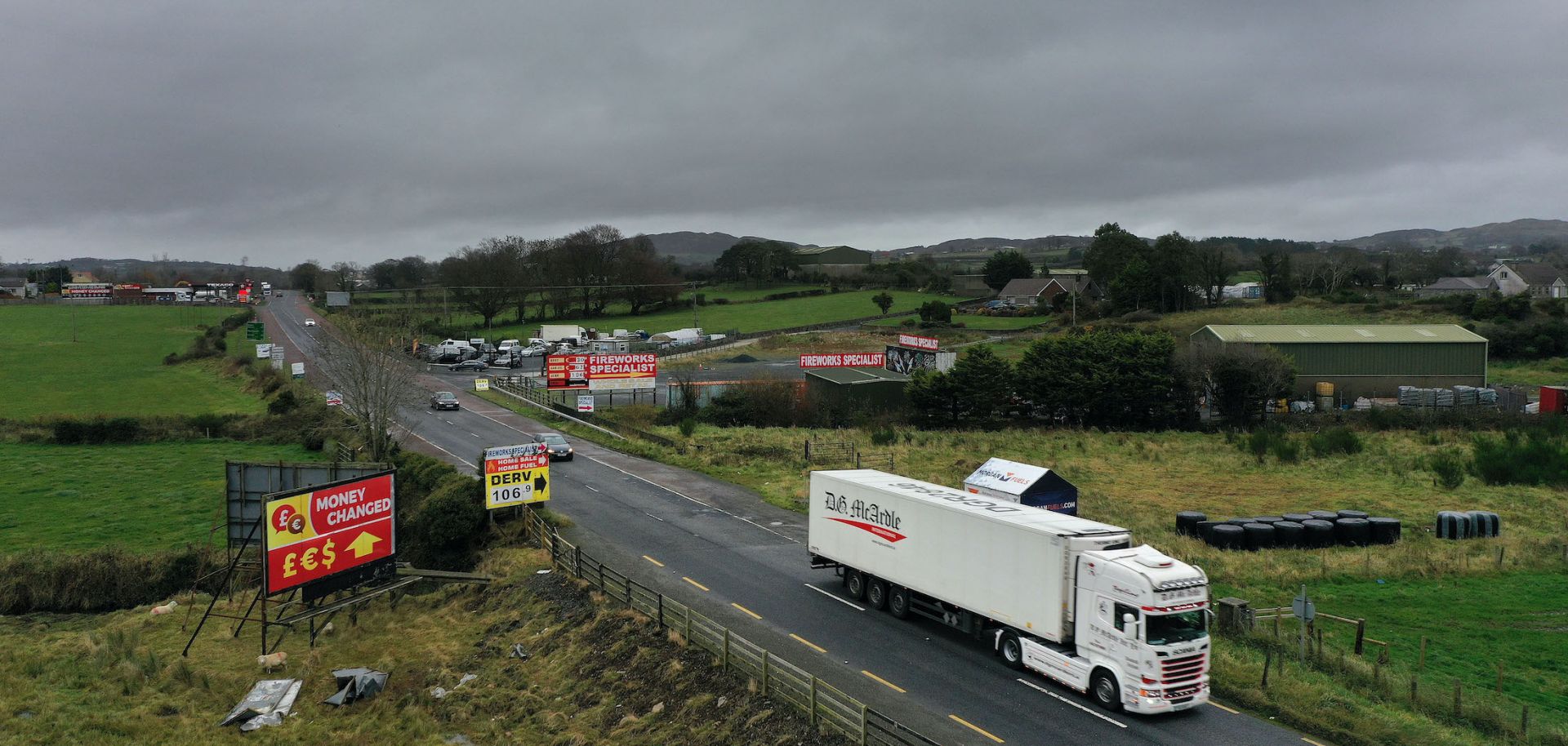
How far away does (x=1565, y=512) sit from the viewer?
118ft

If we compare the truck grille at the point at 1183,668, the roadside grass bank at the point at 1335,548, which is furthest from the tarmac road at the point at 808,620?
the roadside grass bank at the point at 1335,548

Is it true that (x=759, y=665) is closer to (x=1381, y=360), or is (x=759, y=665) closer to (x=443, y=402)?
(x=443, y=402)

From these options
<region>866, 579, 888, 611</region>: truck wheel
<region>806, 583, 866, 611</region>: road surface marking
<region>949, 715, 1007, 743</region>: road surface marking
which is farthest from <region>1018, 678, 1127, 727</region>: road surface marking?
<region>806, 583, 866, 611</region>: road surface marking

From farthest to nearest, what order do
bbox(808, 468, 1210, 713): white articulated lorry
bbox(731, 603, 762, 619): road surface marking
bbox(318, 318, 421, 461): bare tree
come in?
bbox(318, 318, 421, 461): bare tree, bbox(731, 603, 762, 619): road surface marking, bbox(808, 468, 1210, 713): white articulated lorry

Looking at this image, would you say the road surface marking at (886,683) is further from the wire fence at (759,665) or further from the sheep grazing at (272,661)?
the sheep grazing at (272,661)

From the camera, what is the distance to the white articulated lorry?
58.0ft

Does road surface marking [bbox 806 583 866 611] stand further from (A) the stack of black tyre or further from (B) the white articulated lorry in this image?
(A) the stack of black tyre

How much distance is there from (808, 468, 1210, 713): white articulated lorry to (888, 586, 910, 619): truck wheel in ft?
0.08

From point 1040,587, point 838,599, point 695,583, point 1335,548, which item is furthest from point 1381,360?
point 1040,587

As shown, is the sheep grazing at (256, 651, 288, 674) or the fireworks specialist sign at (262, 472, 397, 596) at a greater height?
the fireworks specialist sign at (262, 472, 397, 596)

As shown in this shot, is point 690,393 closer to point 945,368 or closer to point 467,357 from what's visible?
point 945,368

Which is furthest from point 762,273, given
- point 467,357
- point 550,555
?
point 550,555

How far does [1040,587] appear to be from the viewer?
63.7ft

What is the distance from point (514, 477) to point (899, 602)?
15884 mm
